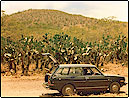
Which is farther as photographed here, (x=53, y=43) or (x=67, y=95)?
(x=53, y=43)

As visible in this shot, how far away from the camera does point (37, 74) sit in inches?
781

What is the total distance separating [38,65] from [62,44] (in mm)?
3124

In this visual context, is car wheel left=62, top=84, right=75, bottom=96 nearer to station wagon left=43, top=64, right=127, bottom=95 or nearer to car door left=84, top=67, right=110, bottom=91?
station wagon left=43, top=64, right=127, bottom=95

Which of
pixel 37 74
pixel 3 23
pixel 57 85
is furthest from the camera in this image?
pixel 3 23

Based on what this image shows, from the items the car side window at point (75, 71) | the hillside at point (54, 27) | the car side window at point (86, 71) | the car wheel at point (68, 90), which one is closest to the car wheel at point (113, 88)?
the car side window at point (86, 71)

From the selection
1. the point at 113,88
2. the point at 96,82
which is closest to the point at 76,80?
the point at 96,82

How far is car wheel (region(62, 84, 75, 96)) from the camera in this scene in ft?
37.4

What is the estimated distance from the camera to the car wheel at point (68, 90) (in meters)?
11.4

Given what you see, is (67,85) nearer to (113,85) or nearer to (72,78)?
(72,78)

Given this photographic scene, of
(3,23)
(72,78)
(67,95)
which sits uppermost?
(3,23)

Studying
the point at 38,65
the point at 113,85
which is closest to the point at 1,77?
the point at 38,65

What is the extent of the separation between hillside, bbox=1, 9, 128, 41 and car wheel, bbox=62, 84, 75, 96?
2062 centimetres

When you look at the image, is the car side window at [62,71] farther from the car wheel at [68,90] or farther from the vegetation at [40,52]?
the vegetation at [40,52]

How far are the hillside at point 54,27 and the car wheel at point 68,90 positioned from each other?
812 inches
